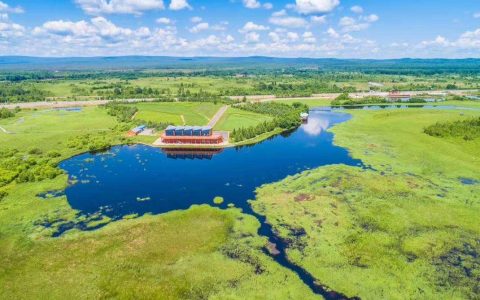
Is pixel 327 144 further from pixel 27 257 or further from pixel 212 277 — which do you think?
pixel 27 257

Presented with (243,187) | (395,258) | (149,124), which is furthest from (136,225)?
(149,124)

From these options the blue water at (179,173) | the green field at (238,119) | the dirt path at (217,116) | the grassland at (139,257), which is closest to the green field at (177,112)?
the dirt path at (217,116)

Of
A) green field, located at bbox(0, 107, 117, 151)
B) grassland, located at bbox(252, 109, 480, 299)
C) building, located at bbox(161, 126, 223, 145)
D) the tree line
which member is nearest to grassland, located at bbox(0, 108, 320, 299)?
grassland, located at bbox(252, 109, 480, 299)

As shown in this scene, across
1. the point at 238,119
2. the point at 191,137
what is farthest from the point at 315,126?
the point at 191,137

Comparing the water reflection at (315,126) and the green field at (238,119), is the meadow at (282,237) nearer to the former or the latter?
the water reflection at (315,126)

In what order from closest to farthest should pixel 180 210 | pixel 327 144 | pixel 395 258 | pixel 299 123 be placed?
1. pixel 395 258
2. pixel 180 210
3. pixel 327 144
4. pixel 299 123

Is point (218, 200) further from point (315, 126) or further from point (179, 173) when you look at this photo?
point (315, 126)
